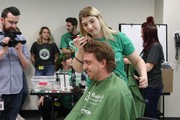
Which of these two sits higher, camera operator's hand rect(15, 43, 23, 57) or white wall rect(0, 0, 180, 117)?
white wall rect(0, 0, 180, 117)

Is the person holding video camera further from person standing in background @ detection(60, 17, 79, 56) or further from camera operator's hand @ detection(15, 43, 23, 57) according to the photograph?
person standing in background @ detection(60, 17, 79, 56)

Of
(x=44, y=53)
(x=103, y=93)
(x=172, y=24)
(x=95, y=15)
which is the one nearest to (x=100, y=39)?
(x=95, y=15)

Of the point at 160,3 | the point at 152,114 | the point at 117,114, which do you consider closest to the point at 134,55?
the point at 117,114

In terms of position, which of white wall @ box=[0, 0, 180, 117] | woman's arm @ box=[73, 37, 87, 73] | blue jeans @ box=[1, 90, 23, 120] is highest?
white wall @ box=[0, 0, 180, 117]

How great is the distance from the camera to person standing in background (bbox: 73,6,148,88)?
1.93 meters

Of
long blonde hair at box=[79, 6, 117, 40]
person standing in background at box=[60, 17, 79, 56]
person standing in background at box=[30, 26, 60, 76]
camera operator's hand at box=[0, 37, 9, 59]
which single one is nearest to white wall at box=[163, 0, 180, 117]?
person standing in background at box=[60, 17, 79, 56]

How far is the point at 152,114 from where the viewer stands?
324 centimetres

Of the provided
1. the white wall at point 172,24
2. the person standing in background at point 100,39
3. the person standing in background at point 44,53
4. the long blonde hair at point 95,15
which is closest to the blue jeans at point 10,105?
the person standing in background at point 100,39

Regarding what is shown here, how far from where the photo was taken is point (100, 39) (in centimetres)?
200

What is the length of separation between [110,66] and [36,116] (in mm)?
3444

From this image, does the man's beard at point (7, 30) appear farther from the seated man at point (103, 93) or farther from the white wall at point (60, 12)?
the white wall at point (60, 12)

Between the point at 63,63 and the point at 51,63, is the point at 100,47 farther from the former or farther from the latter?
the point at 51,63

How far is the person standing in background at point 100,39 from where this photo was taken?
193 cm

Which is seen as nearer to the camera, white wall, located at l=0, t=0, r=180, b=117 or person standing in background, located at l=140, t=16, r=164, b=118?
person standing in background, located at l=140, t=16, r=164, b=118
